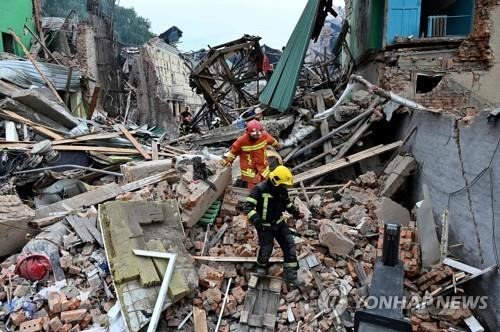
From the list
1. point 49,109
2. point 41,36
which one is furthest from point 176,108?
point 49,109

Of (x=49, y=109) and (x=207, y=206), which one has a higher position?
(x=49, y=109)

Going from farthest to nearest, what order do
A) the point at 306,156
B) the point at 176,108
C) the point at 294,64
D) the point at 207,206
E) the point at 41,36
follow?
the point at 176,108
the point at 41,36
the point at 294,64
the point at 306,156
the point at 207,206

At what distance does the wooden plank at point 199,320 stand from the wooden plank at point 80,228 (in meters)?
1.71

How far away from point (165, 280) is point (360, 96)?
6.20m

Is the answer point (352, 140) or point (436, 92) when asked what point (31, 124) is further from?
point (436, 92)

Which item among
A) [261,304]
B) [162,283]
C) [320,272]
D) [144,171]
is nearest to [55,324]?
[162,283]

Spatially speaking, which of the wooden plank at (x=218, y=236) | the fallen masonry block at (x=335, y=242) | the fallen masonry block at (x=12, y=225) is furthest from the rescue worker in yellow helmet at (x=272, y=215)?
the fallen masonry block at (x=12, y=225)

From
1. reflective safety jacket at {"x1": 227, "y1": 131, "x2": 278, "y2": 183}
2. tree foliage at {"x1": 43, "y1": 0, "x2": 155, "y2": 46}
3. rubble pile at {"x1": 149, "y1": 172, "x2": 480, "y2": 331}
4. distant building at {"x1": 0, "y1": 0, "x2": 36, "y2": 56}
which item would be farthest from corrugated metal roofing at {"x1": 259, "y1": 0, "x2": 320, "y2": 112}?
tree foliage at {"x1": 43, "y1": 0, "x2": 155, "y2": 46}

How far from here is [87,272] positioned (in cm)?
429

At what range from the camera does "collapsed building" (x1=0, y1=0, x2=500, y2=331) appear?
4012mm

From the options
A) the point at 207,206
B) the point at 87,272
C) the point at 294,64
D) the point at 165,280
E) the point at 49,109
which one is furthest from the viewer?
the point at 294,64

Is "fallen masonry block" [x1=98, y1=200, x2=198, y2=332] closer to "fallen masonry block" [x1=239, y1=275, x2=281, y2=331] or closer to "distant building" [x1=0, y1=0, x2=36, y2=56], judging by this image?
"fallen masonry block" [x1=239, y1=275, x2=281, y2=331]

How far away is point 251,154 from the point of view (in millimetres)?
5938

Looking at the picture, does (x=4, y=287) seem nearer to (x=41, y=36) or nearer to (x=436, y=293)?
(x=436, y=293)
